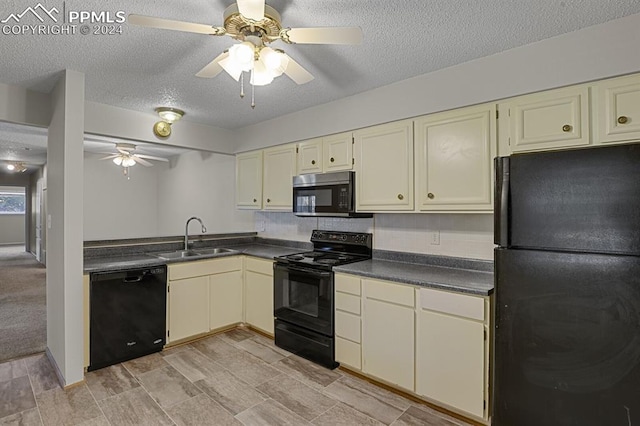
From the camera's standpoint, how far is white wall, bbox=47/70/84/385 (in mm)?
2396

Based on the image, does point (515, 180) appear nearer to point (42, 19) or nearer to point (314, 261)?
Answer: point (314, 261)

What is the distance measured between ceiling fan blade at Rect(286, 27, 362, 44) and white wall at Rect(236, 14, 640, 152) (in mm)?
1138

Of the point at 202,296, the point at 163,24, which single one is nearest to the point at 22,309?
the point at 202,296

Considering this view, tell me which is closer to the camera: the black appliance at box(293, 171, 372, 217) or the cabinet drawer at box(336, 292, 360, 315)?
the cabinet drawer at box(336, 292, 360, 315)

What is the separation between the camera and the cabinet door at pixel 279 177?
11.6 ft

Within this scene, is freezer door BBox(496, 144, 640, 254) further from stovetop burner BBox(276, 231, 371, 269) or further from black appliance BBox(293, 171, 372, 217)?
stovetop burner BBox(276, 231, 371, 269)

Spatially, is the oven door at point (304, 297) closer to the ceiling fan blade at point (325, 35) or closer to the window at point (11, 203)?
the ceiling fan blade at point (325, 35)

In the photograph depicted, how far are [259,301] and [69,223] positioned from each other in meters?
1.85

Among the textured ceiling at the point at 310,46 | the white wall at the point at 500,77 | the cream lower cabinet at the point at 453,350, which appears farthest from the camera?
the cream lower cabinet at the point at 453,350

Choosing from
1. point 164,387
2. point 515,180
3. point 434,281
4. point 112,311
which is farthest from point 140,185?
point 515,180

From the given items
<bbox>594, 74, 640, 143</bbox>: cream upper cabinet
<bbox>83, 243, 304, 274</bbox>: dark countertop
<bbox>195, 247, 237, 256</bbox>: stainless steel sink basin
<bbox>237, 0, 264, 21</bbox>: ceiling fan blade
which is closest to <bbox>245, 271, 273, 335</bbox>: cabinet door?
<bbox>83, 243, 304, 274</bbox>: dark countertop

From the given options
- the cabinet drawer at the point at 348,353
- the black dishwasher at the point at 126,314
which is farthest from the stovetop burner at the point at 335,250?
the black dishwasher at the point at 126,314

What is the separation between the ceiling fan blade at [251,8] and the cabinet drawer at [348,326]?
7.14 feet

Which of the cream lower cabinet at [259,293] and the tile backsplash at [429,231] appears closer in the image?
the tile backsplash at [429,231]
